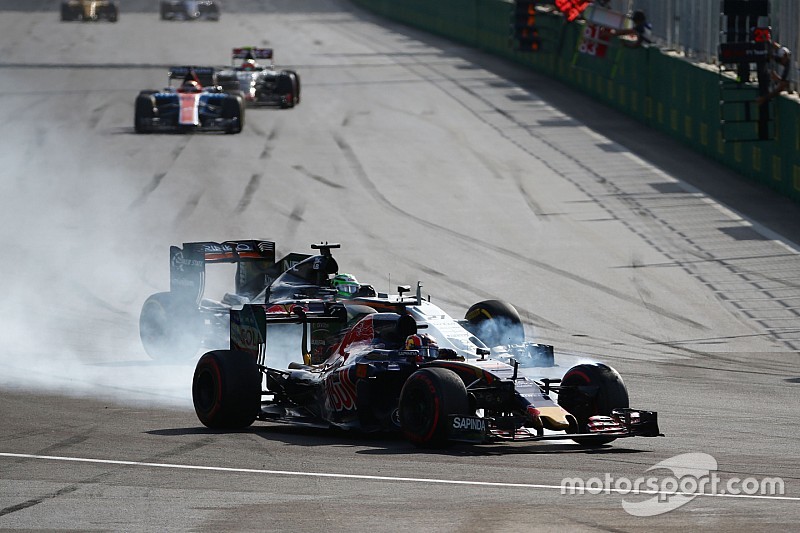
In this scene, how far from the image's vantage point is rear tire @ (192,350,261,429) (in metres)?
14.0

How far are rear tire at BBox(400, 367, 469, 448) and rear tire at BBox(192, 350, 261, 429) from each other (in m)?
1.82

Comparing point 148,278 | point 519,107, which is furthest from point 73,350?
point 519,107

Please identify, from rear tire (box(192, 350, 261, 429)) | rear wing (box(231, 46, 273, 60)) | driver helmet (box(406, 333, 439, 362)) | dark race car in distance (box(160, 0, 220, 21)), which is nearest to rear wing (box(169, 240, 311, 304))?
rear tire (box(192, 350, 261, 429))

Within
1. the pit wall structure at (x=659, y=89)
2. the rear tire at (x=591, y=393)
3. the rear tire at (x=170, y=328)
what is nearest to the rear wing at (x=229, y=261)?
the rear tire at (x=170, y=328)

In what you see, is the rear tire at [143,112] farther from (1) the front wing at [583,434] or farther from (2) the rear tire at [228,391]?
(1) the front wing at [583,434]

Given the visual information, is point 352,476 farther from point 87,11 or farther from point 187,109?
point 87,11

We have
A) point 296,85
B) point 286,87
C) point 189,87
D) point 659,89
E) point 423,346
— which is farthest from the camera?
point 296,85

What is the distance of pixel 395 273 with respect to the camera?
80.6ft

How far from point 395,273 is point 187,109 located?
1405 cm

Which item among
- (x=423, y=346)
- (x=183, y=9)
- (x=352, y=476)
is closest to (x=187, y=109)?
(x=423, y=346)

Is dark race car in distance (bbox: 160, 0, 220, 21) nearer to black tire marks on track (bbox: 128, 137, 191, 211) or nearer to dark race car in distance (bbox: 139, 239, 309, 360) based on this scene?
black tire marks on track (bbox: 128, 137, 191, 211)

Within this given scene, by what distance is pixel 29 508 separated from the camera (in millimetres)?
10555

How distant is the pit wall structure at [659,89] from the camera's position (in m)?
29.7

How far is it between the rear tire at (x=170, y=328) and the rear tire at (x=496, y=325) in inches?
157
